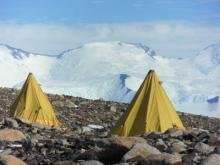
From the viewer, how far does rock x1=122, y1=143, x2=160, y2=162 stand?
A: 14398 mm

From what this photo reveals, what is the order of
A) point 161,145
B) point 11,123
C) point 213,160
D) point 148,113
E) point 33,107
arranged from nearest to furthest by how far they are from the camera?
1. point 213,160
2. point 161,145
3. point 148,113
4. point 11,123
5. point 33,107

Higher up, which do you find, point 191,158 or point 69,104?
point 69,104

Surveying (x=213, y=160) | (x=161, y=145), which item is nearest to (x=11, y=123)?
(x=161, y=145)

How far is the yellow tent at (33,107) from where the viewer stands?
32.4 meters

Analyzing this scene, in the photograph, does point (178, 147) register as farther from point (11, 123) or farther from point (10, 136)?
point (11, 123)

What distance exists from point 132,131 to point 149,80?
2.38m

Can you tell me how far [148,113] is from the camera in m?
24.3

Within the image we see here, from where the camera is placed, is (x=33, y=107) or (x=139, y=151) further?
(x=33, y=107)

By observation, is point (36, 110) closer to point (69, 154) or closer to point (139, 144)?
point (69, 154)

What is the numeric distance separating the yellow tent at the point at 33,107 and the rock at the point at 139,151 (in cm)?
1780

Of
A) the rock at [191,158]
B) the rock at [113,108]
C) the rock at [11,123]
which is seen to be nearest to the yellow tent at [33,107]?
the rock at [11,123]

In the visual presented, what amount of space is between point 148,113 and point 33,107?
980cm

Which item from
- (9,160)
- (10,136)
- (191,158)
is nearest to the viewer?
(9,160)

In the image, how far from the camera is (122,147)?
1518 centimetres
